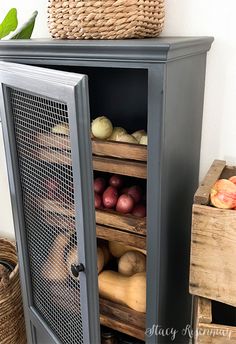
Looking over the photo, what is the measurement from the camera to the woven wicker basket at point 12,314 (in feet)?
4.54

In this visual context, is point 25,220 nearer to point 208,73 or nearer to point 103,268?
point 103,268

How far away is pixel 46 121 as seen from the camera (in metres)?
0.92

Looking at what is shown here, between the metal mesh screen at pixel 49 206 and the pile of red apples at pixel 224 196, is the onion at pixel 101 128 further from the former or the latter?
the pile of red apples at pixel 224 196

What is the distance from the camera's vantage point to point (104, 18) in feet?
2.94

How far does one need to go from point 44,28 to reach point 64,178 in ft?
2.46

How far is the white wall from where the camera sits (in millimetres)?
1048

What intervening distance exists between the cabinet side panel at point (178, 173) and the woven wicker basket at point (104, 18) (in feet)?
0.51

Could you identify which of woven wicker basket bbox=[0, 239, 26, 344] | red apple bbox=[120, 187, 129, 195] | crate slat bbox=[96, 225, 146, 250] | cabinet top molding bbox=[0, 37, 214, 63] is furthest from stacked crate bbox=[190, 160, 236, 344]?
woven wicker basket bbox=[0, 239, 26, 344]

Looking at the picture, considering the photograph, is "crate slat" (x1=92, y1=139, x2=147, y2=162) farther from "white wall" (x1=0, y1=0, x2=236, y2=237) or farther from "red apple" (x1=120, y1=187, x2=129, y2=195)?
"white wall" (x1=0, y1=0, x2=236, y2=237)

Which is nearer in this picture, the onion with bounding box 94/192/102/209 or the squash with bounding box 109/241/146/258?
the onion with bounding box 94/192/102/209

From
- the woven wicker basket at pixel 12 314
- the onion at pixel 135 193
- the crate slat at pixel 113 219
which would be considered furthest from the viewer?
the woven wicker basket at pixel 12 314

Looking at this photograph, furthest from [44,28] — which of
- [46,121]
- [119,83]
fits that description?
[46,121]

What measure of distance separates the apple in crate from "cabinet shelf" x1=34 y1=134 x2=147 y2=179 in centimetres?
18

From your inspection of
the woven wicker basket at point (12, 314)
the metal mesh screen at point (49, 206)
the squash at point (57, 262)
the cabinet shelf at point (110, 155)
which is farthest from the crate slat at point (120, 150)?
the woven wicker basket at point (12, 314)
